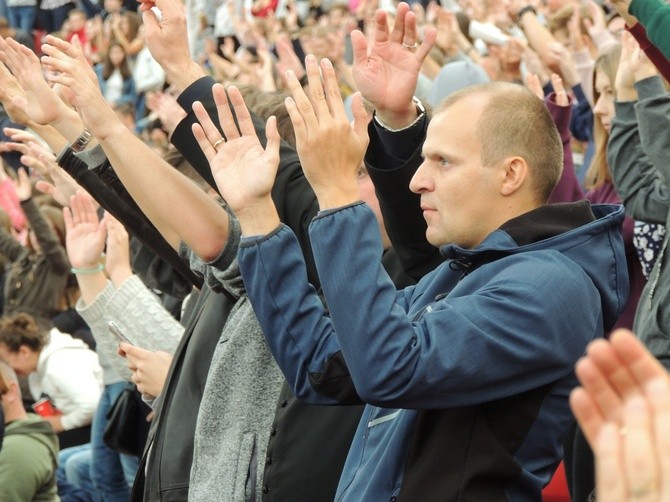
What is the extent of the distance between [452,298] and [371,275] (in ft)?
0.60

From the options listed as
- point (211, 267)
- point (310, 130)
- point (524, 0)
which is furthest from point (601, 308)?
point (524, 0)

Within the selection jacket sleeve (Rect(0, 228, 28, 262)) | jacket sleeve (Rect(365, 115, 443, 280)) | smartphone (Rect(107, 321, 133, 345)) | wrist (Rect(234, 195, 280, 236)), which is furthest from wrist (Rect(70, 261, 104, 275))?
jacket sleeve (Rect(0, 228, 28, 262))

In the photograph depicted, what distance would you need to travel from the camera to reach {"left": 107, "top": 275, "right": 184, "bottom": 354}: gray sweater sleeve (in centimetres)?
317

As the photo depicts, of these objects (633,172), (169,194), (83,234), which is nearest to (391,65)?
(169,194)

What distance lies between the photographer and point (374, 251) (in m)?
1.88

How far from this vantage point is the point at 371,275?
6.07 feet

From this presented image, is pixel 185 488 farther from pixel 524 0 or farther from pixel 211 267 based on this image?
pixel 524 0

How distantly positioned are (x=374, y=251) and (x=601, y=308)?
1.39 ft

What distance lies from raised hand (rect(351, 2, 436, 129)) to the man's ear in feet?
1.00

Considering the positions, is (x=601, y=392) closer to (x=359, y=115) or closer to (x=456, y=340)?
(x=456, y=340)

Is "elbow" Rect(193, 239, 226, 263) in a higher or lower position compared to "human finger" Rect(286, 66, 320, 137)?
lower

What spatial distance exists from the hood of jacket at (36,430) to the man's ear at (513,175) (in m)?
2.63

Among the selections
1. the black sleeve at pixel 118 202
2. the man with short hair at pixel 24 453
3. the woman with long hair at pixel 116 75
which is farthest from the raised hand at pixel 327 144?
the woman with long hair at pixel 116 75

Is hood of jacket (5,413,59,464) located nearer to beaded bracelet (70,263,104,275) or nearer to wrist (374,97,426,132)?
beaded bracelet (70,263,104,275)
